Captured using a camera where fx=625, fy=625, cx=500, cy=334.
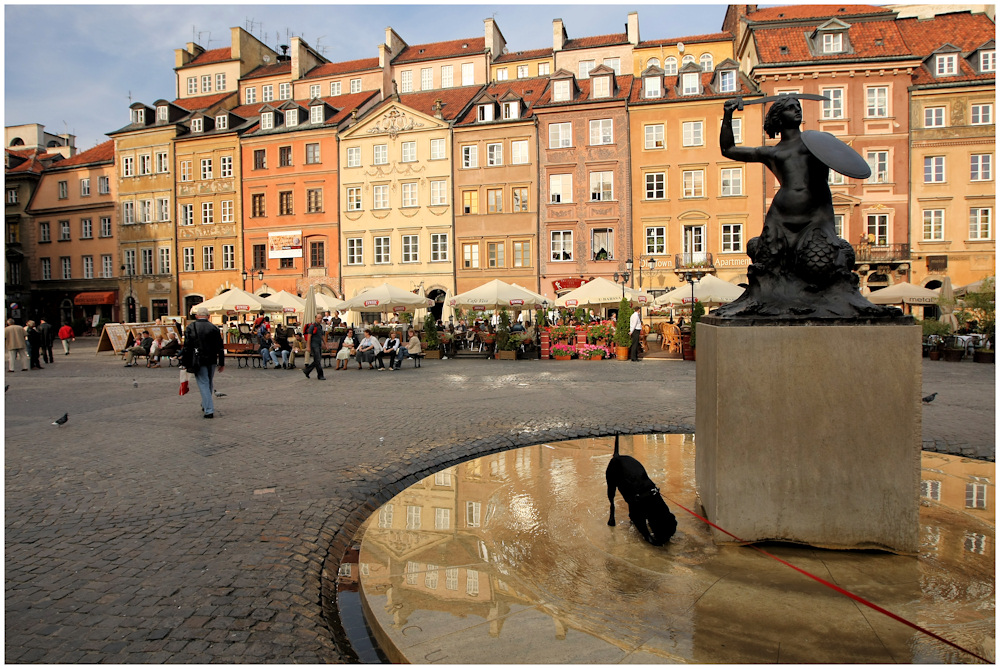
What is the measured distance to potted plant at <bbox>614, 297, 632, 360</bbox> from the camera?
20484mm

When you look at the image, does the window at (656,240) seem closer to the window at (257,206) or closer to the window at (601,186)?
the window at (601,186)

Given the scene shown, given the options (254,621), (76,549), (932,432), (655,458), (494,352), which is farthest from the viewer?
(494,352)

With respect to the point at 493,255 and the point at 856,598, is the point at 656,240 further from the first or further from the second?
the point at 856,598


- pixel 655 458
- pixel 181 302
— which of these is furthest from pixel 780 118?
pixel 181 302

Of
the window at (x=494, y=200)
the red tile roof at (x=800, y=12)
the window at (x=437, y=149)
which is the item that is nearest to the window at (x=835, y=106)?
the red tile roof at (x=800, y=12)

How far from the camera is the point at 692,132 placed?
34500 millimetres

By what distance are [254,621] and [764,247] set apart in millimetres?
4019

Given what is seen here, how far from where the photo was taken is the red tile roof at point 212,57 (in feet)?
159

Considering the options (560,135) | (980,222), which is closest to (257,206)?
(560,135)

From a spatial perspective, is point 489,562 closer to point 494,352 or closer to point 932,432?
point 932,432

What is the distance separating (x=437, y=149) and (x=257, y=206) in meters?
13.0

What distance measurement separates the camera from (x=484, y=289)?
75.5 feet

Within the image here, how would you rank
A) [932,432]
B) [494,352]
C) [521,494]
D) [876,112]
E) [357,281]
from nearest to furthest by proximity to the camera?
[521,494]
[932,432]
[494,352]
[876,112]
[357,281]

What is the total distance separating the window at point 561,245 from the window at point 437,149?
28.0 feet
